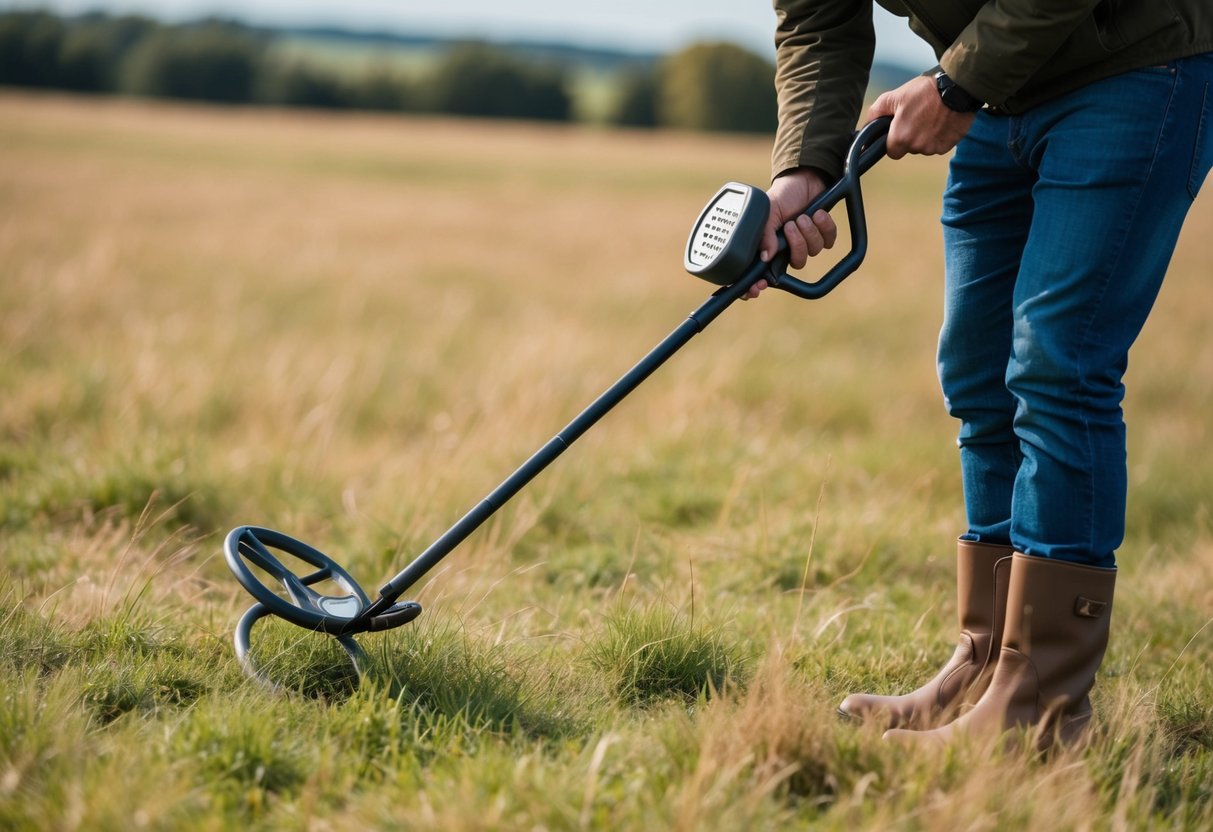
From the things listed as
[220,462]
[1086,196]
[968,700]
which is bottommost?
[220,462]

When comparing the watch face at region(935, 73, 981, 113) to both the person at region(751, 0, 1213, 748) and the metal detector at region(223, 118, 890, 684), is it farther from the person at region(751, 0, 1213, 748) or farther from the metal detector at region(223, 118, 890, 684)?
the metal detector at region(223, 118, 890, 684)

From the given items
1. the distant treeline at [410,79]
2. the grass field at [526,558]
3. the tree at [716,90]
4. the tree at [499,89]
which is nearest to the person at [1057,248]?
the grass field at [526,558]

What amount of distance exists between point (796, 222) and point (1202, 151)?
2.84ft

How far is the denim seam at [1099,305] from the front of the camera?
7.55ft

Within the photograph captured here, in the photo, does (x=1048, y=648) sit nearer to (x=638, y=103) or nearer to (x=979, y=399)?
(x=979, y=399)

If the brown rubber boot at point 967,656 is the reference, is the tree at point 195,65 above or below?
above

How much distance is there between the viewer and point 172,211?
16.8 m

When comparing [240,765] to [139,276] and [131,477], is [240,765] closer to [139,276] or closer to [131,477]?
[131,477]

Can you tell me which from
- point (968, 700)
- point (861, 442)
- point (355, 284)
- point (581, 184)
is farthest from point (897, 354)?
point (581, 184)

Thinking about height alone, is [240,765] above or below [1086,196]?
below

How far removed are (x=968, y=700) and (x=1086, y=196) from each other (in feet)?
3.59

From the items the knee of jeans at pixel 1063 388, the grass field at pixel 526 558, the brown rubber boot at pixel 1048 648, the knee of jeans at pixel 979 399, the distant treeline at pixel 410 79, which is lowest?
the grass field at pixel 526 558

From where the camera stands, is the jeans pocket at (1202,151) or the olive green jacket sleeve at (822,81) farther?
the olive green jacket sleeve at (822,81)

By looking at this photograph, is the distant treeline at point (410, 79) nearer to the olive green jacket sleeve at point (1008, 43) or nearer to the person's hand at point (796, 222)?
the person's hand at point (796, 222)
